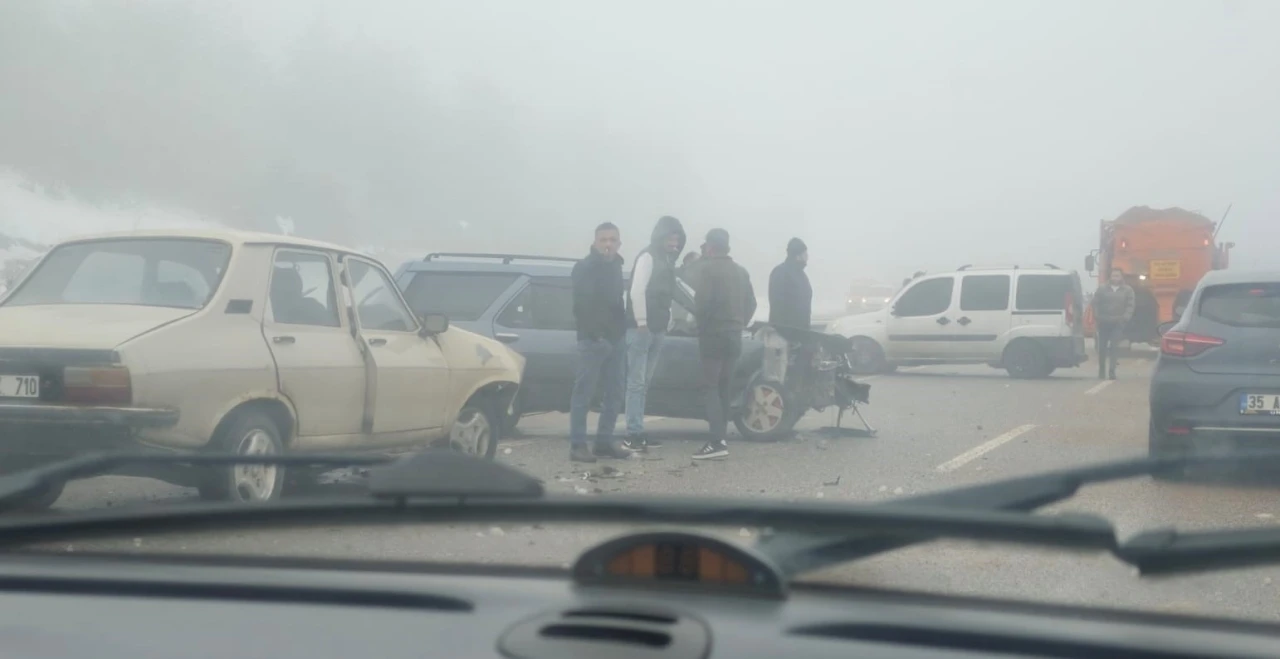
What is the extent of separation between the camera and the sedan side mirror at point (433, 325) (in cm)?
657

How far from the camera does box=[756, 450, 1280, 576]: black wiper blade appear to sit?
198 cm

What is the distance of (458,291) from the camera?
9.68 m

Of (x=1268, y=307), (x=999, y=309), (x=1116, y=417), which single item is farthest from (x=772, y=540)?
(x=999, y=309)

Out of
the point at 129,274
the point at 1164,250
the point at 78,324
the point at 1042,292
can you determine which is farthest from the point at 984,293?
the point at 78,324

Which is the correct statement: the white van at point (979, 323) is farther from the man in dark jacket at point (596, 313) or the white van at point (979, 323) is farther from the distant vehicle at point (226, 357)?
the distant vehicle at point (226, 357)

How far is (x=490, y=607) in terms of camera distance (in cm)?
185

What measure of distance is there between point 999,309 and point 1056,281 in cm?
96

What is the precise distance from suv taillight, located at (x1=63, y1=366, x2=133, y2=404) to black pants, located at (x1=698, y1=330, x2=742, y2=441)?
201 inches

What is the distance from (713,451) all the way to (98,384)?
449cm

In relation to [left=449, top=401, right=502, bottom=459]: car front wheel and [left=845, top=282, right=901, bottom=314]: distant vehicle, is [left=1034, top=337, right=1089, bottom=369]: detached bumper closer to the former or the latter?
[left=845, top=282, right=901, bottom=314]: distant vehicle

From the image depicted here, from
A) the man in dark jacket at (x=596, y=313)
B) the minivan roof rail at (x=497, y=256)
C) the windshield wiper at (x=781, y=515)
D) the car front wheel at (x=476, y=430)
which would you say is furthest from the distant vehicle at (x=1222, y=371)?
the windshield wiper at (x=781, y=515)

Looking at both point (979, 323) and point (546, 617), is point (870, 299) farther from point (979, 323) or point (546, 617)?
point (546, 617)

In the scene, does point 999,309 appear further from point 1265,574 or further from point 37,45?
point 37,45

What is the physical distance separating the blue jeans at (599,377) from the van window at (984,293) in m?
11.7
